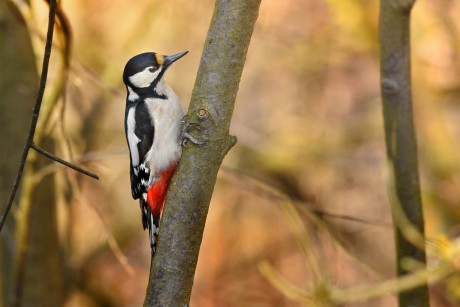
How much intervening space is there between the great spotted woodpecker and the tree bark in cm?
85

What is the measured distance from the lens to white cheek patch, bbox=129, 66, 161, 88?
3594mm

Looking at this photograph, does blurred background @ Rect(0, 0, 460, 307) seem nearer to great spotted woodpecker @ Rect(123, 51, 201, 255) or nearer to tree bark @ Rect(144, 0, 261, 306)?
great spotted woodpecker @ Rect(123, 51, 201, 255)

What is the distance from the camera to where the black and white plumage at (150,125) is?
3.50m

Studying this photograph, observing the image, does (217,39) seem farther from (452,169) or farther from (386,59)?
(452,169)

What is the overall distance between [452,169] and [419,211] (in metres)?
1.65

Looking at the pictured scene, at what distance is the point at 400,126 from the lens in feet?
11.1

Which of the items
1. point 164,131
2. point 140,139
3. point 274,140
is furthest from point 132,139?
point 274,140

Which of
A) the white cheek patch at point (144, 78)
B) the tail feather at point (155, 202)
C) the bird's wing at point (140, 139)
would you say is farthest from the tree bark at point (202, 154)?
Answer: the white cheek patch at point (144, 78)

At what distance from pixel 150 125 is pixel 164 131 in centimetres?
15

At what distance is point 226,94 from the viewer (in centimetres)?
245

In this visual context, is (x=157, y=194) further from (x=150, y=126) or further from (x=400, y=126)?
(x=400, y=126)

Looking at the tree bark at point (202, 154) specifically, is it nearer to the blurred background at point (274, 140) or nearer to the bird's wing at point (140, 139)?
the bird's wing at point (140, 139)

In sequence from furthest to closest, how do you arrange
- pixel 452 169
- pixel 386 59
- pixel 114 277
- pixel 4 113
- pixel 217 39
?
pixel 114 277
pixel 452 169
pixel 4 113
pixel 386 59
pixel 217 39

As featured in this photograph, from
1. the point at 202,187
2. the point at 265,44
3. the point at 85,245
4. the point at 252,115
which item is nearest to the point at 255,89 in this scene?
the point at 252,115
